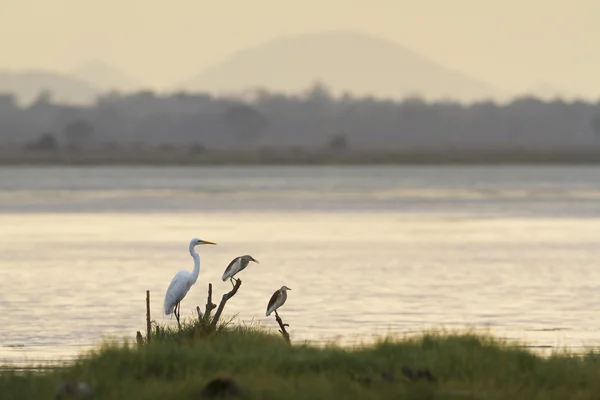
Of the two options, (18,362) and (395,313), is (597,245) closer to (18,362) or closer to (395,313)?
(395,313)

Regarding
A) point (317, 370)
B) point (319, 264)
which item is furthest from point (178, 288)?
point (319, 264)

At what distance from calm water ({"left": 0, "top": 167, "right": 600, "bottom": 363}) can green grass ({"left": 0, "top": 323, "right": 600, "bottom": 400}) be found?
142 inches

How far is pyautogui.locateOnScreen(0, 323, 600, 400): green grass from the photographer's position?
45.9 ft

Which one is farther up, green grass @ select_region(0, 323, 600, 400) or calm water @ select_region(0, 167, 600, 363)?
green grass @ select_region(0, 323, 600, 400)

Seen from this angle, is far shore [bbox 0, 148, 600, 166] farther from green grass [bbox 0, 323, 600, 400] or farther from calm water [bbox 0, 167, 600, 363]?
green grass [bbox 0, 323, 600, 400]

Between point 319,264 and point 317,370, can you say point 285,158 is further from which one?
point 317,370

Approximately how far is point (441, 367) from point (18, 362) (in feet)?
18.5

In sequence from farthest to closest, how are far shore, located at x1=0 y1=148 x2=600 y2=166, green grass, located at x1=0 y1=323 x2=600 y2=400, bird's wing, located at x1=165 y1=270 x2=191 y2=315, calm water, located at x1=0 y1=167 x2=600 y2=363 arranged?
far shore, located at x1=0 y1=148 x2=600 y2=166 < calm water, located at x1=0 y1=167 x2=600 y2=363 < bird's wing, located at x1=165 y1=270 x2=191 y2=315 < green grass, located at x1=0 y1=323 x2=600 y2=400

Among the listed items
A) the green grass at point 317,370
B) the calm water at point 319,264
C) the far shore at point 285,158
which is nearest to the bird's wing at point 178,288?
the green grass at point 317,370

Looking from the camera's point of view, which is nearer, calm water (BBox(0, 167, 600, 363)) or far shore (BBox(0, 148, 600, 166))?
calm water (BBox(0, 167, 600, 363))

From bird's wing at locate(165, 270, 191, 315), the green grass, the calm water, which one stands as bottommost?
the calm water

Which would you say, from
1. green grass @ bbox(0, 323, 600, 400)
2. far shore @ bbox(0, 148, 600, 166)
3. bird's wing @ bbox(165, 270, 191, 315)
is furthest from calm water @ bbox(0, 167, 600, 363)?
far shore @ bbox(0, 148, 600, 166)

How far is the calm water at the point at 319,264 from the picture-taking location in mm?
23266

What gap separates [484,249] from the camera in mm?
42094
